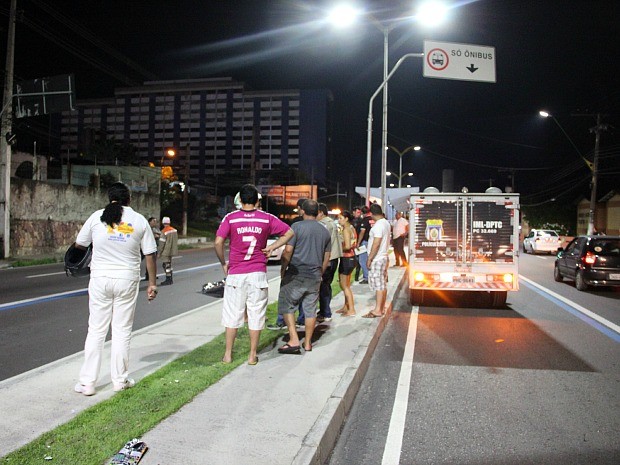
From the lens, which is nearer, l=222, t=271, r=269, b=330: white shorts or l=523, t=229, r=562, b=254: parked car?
l=222, t=271, r=269, b=330: white shorts

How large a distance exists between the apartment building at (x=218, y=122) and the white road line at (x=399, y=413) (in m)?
127

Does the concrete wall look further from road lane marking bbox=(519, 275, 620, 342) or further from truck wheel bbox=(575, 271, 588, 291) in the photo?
truck wheel bbox=(575, 271, 588, 291)

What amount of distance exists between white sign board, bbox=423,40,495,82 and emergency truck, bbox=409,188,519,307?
472 cm

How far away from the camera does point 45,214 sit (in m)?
24.3

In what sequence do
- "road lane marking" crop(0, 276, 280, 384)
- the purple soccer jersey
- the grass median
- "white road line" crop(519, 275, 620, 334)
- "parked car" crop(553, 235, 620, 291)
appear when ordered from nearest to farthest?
the grass median → "road lane marking" crop(0, 276, 280, 384) → the purple soccer jersey → "white road line" crop(519, 275, 620, 334) → "parked car" crop(553, 235, 620, 291)

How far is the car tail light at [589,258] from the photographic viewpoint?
44.0 feet

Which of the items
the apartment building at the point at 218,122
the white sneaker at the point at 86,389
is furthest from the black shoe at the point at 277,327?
the apartment building at the point at 218,122

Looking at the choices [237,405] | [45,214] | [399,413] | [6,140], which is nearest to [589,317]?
[399,413]

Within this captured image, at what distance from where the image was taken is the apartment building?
13362 centimetres

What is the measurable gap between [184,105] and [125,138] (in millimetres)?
17865

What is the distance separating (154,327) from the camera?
7.73 meters

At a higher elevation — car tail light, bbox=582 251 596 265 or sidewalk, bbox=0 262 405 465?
car tail light, bbox=582 251 596 265

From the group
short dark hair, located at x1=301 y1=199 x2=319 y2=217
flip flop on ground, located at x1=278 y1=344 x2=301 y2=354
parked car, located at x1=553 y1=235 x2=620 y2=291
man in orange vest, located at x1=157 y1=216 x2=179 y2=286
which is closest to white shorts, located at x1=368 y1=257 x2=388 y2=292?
short dark hair, located at x1=301 y1=199 x2=319 y2=217

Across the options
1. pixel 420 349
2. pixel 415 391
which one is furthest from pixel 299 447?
pixel 420 349
